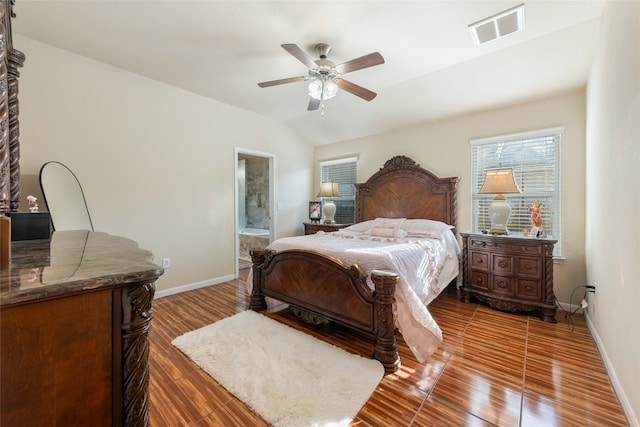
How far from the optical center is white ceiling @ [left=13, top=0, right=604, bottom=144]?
7.16ft

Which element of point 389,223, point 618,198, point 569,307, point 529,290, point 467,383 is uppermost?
point 618,198

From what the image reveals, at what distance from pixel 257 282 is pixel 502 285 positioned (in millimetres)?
2786

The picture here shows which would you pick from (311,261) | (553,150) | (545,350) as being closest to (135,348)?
(311,261)

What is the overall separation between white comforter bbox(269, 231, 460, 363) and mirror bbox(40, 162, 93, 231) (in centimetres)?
203

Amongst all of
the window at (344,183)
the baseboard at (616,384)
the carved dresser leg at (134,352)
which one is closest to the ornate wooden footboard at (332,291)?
the baseboard at (616,384)

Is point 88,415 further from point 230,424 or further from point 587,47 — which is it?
point 587,47

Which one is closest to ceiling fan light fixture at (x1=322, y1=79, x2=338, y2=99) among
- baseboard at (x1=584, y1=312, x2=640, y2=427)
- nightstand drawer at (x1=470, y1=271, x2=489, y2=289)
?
nightstand drawer at (x1=470, y1=271, x2=489, y2=289)

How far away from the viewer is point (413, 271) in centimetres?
242

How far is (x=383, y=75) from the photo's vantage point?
128 inches

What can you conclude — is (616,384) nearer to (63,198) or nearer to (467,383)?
(467,383)

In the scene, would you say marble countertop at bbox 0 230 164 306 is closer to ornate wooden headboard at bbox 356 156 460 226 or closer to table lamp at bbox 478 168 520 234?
table lamp at bbox 478 168 520 234

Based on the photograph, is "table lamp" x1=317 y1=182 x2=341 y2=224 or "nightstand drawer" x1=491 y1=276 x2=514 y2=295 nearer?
"nightstand drawer" x1=491 y1=276 x2=514 y2=295

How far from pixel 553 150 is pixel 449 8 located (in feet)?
7.21

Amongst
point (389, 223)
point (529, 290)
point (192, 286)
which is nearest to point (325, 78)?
point (389, 223)
